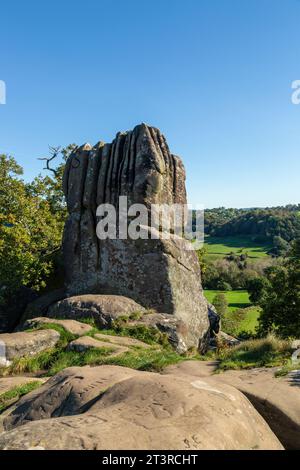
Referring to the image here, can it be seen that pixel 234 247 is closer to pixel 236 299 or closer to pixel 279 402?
pixel 236 299

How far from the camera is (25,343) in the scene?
13.8 metres

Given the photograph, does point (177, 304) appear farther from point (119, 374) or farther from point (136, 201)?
point (119, 374)

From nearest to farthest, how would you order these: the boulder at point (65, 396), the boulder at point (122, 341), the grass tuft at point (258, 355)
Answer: the boulder at point (65, 396)
the grass tuft at point (258, 355)
the boulder at point (122, 341)

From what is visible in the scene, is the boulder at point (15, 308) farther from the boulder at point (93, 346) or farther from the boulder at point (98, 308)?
the boulder at point (93, 346)

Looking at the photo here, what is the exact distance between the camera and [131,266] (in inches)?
766

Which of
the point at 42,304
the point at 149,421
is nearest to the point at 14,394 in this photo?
the point at 149,421

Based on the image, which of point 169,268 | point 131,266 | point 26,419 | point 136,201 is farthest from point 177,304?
point 26,419

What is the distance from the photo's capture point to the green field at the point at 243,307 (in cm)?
5131

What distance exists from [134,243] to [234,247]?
108283mm

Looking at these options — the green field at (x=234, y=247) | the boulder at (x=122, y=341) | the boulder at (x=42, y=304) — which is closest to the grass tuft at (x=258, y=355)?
the boulder at (x=122, y=341)

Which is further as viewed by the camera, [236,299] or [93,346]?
Result: [236,299]

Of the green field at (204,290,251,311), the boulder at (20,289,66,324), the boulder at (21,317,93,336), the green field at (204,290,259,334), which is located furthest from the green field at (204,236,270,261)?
the boulder at (21,317,93,336)

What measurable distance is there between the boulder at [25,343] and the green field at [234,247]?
8543cm

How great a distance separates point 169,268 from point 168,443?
47.4 feet
